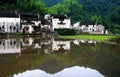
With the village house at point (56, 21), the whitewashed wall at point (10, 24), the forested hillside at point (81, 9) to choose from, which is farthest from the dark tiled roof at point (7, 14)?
the village house at point (56, 21)

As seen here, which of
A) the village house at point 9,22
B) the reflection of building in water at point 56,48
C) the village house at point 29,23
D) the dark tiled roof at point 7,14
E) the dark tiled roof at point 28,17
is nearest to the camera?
the reflection of building in water at point 56,48

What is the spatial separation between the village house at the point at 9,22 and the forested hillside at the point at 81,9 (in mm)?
13584

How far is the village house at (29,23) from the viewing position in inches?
2412

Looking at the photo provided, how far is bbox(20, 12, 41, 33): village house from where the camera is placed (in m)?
61.3

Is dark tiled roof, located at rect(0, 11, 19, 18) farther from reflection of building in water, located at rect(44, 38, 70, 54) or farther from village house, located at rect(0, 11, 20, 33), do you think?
reflection of building in water, located at rect(44, 38, 70, 54)

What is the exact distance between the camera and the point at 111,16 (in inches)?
4082

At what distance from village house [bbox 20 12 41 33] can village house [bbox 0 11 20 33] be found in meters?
1.41

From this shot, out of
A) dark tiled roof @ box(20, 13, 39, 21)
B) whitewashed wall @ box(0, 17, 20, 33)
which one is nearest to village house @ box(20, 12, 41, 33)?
dark tiled roof @ box(20, 13, 39, 21)

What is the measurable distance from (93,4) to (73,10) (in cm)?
1655

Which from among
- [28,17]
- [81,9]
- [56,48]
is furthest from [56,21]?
[81,9]

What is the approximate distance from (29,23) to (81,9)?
61799 mm

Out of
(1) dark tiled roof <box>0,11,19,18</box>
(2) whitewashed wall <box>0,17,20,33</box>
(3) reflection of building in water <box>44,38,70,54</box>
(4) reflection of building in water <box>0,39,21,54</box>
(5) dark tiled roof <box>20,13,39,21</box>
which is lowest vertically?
(3) reflection of building in water <box>44,38,70,54</box>

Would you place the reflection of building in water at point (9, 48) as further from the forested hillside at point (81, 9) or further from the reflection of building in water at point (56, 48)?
the forested hillside at point (81, 9)

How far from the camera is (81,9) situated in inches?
4793
